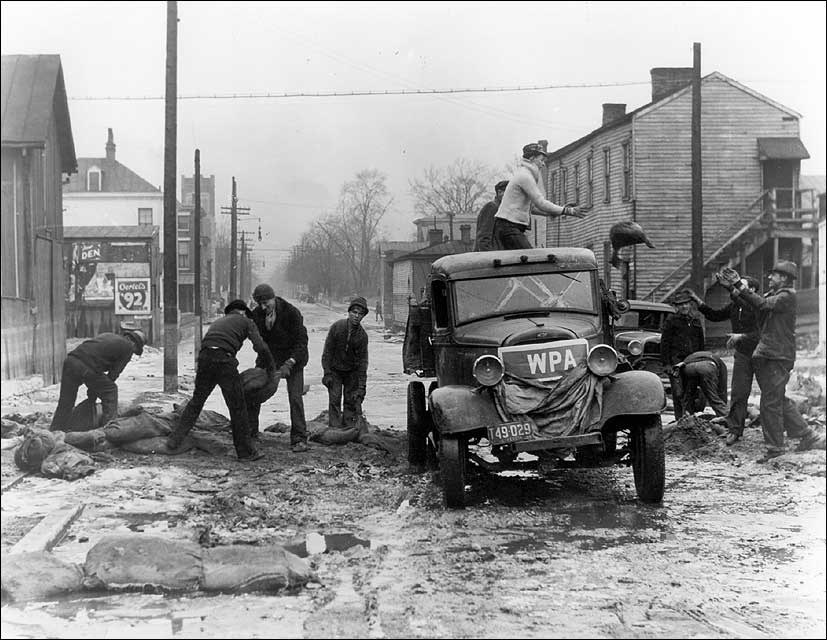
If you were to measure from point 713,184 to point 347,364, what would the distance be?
20.2 meters

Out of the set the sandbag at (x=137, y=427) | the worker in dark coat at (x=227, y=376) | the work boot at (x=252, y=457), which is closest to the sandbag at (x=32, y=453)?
the sandbag at (x=137, y=427)

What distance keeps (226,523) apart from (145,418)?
10.3 ft

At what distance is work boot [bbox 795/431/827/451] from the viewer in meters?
9.67

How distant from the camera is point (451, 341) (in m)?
8.78

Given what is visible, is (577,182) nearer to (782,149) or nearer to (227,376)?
(782,149)

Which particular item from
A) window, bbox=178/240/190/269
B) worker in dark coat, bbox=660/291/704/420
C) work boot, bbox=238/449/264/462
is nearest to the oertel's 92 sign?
work boot, bbox=238/449/264/462

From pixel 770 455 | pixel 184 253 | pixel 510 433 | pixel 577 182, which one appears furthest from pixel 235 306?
pixel 577 182

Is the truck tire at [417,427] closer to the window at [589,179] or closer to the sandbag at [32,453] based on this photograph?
the sandbag at [32,453]

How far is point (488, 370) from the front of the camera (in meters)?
7.85

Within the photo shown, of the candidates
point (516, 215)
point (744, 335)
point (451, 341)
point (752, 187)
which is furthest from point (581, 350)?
point (752, 187)

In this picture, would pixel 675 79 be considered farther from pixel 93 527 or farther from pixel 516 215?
pixel 93 527

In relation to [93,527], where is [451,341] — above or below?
above

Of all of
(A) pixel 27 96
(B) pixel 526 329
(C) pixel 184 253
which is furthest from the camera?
(C) pixel 184 253

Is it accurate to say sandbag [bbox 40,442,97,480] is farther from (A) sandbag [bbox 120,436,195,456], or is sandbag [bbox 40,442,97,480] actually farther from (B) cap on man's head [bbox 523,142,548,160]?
(B) cap on man's head [bbox 523,142,548,160]
